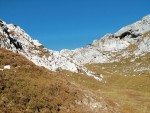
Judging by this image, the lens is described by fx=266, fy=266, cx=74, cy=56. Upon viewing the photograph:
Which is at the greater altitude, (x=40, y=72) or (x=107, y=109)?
(x=40, y=72)

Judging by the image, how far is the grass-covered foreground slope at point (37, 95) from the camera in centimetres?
3056

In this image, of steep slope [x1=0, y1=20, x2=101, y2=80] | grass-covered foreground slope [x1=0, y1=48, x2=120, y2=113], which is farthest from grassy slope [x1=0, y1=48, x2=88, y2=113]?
steep slope [x1=0, y1=20, x2=101, y2=80]

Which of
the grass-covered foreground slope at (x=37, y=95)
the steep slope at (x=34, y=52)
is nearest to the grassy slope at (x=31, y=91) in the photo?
the grass-covered foreground slope at (x=37, y=95)

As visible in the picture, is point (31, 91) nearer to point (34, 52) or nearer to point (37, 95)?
point (37, 95)

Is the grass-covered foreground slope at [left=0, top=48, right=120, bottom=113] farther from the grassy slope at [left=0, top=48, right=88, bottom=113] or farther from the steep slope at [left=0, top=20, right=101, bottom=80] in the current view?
the steep slope at [left=0, top=20, right=101, bottom=80]

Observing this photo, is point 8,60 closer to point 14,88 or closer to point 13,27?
point 14,88

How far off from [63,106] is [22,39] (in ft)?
249

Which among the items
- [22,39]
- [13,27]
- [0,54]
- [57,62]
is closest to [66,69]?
[57,62]

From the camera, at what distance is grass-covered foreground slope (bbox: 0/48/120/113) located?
30562mm

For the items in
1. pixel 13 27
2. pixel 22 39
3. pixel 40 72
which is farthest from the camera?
pixel 13 27

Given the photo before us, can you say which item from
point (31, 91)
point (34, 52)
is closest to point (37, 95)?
point (31, 91)

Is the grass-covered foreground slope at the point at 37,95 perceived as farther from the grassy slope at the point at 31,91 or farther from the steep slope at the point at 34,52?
the steep slope at the point at 34,52

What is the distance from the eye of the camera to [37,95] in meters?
33.1

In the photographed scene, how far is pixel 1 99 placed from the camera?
29734mm
